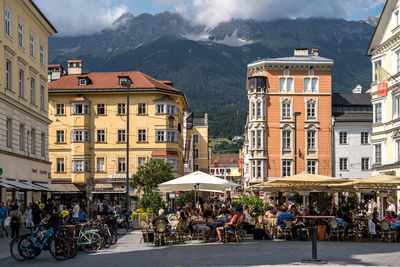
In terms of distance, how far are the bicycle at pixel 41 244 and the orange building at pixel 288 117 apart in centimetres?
5626

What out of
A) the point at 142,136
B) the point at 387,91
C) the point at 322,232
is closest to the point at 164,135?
the point at 142,136

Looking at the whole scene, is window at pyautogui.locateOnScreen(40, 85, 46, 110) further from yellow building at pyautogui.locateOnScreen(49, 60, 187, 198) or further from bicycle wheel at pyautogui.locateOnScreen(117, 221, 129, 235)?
yellow building at pyautogui.locateOnScreen(49, 60, 187, 198)

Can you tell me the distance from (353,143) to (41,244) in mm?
59391

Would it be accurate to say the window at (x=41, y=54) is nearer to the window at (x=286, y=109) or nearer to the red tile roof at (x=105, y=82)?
the red tile roof at (x=105, y=82)

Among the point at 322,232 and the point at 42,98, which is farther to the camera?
the point at 42,98

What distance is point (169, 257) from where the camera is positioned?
17828 mm

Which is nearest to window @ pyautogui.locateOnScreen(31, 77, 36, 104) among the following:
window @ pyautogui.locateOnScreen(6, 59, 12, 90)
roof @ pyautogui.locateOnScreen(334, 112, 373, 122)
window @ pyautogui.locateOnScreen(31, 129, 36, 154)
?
window @ pyautogui.locateOnScreen(31, 129, 36, 154)

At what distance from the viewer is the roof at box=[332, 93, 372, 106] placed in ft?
243

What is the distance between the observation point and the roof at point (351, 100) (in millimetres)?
74156

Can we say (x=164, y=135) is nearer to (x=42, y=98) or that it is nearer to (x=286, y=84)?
(x=286, y=84)

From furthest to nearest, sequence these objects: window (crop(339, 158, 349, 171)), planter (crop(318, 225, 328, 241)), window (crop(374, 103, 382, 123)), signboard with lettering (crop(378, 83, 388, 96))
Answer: window (crop(339, 158, 349, 171)) < window (crop(374, 103, 382, 123)) < signboard with lettering (crop(378, 83, 388, 96)) < planter (crop(318, 225, 328, 241))

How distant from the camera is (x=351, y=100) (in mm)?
75062

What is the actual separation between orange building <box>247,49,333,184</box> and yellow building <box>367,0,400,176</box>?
23577 millimetres

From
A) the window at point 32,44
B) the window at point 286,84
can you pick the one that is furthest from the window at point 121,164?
the window at point 32,44
